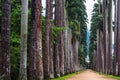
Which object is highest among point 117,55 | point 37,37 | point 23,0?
point 23,0

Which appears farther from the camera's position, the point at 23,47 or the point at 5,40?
the point at 23,47

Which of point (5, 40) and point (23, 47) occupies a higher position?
point (5, 40)

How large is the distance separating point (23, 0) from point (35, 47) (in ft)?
14.4

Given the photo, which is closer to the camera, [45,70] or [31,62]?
[31,62]

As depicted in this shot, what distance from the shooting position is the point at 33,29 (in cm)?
1959

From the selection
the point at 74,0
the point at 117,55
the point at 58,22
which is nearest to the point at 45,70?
→ the point at 58,22

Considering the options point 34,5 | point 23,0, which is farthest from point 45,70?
point 23,0

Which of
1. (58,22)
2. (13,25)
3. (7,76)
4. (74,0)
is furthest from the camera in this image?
(74,0)

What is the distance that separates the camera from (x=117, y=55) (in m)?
39.6

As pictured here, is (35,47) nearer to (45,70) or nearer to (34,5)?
(34,5)

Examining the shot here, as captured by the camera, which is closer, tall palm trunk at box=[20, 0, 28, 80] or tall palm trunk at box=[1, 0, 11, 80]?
tall palm trunk at box=[1, 0, 11, 80]

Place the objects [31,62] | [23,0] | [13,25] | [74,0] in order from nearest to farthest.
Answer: [23,0] < [31,62] < [13,25] < [74,0]

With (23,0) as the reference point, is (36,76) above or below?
below

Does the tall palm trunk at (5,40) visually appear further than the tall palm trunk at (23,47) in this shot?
No
